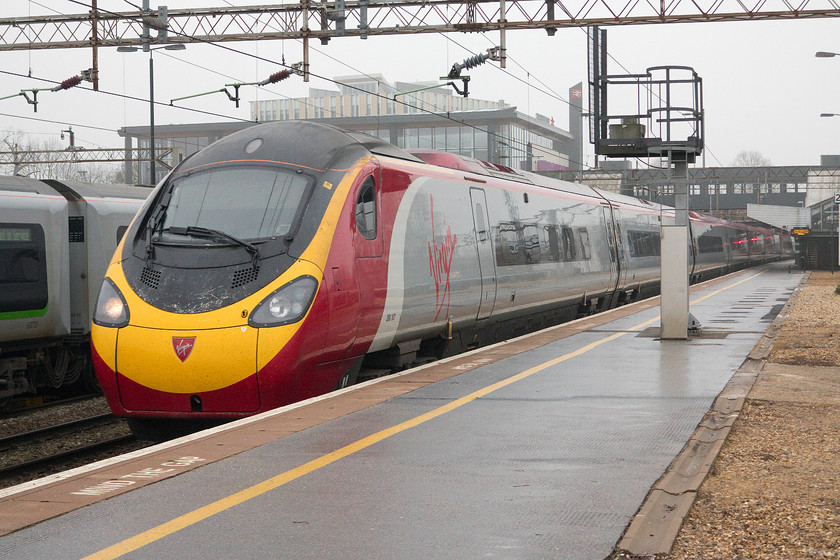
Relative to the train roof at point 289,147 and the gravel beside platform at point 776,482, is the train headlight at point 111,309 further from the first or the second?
the gravel beside platform at point 776,482

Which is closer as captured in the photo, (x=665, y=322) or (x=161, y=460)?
(x=161, y=460)

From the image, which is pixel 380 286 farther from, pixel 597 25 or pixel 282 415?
pixel 597 25

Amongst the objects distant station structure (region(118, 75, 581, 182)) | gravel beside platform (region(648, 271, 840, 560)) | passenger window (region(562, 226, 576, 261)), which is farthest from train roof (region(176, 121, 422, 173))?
distant station structure (region(118, 75, 581, 182))

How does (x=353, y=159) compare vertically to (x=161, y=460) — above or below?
above

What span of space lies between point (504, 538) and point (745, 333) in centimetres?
1267

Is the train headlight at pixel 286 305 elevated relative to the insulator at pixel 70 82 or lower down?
lower down

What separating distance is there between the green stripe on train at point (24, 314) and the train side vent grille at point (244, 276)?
5.31m

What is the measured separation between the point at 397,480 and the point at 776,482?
91.2 inches

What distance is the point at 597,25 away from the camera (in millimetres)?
20438

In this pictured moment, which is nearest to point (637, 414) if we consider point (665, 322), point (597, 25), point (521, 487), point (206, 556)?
point (521, 487)

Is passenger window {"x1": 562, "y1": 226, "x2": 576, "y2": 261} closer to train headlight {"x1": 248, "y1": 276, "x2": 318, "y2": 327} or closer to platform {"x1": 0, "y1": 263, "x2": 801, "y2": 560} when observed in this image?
platform {"x1": 0, "y1": 263, "x2": 801, "y2": 560}

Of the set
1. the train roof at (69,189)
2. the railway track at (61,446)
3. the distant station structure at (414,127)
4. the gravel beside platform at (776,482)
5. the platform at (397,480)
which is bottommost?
the railway track at (61,446)

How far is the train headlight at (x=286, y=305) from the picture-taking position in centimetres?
905
